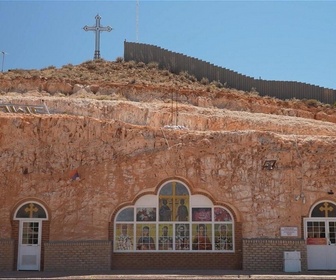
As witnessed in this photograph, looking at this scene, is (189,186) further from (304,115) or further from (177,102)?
(304,115)

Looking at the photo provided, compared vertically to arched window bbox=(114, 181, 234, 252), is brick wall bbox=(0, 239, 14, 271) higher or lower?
lower

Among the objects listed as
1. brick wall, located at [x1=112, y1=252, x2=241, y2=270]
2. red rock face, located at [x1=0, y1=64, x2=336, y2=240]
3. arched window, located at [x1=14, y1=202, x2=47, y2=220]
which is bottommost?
brick wall, located at [x1=112, y1=252, x2=241, y2=270]

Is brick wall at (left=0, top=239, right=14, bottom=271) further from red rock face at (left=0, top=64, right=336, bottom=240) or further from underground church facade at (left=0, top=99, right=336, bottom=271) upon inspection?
red rock face at (left=0, top=64, right=336, bottom=240)

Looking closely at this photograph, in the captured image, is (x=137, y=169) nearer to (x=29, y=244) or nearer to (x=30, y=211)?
(x=30, y=211)

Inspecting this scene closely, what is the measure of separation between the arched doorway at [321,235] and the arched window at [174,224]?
9.32 feet

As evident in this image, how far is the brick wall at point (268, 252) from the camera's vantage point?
779 inches

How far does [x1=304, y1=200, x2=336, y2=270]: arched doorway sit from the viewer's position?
66.4 ft

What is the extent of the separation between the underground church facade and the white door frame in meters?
0.04

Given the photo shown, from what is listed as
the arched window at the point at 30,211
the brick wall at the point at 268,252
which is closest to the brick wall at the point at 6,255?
the arched window at the point at 30,211

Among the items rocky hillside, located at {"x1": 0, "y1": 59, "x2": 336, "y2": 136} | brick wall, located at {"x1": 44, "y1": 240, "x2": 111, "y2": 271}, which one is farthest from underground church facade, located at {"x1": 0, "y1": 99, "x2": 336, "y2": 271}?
rocky hillside, located at {"x1": 0, "y1": 59, "x2": 336, "y2": 136}

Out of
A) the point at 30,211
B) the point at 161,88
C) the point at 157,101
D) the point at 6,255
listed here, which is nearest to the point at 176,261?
the point at 30,211

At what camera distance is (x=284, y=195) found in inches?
798

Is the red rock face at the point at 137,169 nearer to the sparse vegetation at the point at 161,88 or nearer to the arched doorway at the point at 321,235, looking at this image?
the arched doorway at the point at 321,235

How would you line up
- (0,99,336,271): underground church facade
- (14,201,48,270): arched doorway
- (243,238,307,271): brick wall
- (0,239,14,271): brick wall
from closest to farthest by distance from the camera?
(243,238,307,271): brick wall → (0,239,14,271): brick wall → (0,99,336,271): underground church facade → (14,201,48,270): arched doorway
